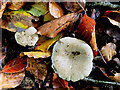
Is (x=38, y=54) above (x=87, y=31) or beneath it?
beneath

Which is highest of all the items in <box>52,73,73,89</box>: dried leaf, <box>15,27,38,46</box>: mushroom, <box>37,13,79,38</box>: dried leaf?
<box>37,13,79,38</box>: dried leaf

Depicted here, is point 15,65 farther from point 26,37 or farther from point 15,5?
point 15,5

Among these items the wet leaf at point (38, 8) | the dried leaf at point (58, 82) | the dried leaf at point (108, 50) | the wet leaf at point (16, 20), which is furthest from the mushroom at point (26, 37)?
the dried leaf at point (108, 50)

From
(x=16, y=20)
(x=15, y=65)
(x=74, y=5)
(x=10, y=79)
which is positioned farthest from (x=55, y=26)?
(x=10, y=79)

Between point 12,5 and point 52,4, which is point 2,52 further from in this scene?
point 52,4

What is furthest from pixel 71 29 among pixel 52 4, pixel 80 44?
pixel 52 4

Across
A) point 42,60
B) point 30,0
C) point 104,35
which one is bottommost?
point 42,60

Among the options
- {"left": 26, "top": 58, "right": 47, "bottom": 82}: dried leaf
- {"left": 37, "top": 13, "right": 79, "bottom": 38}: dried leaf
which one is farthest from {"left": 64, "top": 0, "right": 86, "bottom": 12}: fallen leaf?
{"left": 26, "top": 58, "right": 47, "bottom": 82}: dried leaf

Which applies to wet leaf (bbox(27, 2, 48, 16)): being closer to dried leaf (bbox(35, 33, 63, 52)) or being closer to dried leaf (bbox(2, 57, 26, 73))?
dried leaf (bbox(35, 33, 63, 52))
